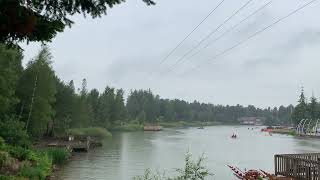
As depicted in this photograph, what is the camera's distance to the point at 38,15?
24.8 feet

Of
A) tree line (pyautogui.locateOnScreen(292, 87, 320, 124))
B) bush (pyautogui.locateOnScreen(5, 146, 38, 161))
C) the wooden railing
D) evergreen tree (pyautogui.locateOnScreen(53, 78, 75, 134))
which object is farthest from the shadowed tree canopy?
tree line (pyautogui.locateOnScreen(292, 87, 320, 124))

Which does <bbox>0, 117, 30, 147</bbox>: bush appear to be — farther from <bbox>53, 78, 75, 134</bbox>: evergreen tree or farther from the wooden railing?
<bbox>53, 78, 75, 134</bbox>: evergreen tree

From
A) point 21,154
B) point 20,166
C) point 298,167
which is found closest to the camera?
point 298,167

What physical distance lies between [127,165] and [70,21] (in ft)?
117

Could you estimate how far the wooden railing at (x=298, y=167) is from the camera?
1880 cm

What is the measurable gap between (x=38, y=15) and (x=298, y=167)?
15618 millimetres

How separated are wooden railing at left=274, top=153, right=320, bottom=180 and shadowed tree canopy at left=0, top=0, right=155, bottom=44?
44.1 feet

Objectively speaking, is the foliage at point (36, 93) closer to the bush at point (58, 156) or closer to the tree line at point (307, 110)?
the bush at point (58, 156)

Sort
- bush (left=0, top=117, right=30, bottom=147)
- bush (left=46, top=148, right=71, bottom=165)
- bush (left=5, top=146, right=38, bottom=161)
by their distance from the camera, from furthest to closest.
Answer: bush (left=46, top=148, right=71, bottom=165) < bush (left=0, top=117, right=30, bottom=147) < bush (left=5, top=146, right=38, bottom=161)

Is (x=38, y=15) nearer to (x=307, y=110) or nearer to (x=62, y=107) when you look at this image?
(x=62, y=107)

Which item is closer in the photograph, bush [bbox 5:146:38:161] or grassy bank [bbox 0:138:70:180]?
grassy bank [bbox 0:138:70:180]

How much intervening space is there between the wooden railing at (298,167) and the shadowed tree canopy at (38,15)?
13.5 metres

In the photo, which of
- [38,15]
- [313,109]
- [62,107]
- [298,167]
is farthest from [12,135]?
[313,109]

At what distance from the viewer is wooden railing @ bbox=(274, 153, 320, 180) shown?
1880cm
